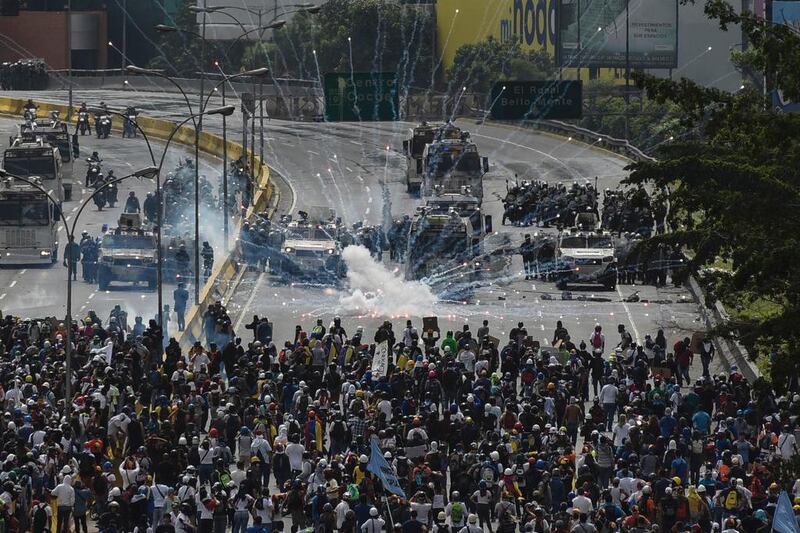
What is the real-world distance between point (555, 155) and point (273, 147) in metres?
11.4

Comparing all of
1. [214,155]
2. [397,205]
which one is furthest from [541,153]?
[397,205]

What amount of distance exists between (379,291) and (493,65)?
5096cm

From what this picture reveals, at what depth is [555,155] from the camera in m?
81.2

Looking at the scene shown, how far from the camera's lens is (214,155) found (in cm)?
7762

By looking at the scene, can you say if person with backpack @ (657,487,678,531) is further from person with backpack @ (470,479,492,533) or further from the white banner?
the white banner

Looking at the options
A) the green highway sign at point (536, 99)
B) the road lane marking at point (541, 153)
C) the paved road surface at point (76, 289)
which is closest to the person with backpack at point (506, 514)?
the paved road surface at point (76, 289)

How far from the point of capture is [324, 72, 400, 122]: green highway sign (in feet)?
221

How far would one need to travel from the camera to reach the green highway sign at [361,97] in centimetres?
6738

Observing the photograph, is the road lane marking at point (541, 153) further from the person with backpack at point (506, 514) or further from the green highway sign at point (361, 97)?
the person with backpack at point (506, 514)

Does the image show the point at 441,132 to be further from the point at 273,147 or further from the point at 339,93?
the point at 273,147

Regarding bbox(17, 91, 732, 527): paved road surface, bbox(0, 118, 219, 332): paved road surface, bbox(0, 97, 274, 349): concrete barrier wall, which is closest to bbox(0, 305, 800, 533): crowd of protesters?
bbox(0, 97, 274, 349): concrete barrier wall

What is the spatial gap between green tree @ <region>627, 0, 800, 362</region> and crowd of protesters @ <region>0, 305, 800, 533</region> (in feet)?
5.77

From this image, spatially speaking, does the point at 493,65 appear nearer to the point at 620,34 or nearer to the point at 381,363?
the point at 620,34

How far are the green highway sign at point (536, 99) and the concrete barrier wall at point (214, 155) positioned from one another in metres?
8.67
